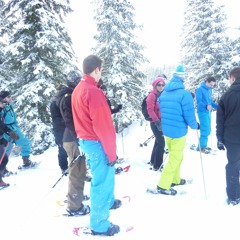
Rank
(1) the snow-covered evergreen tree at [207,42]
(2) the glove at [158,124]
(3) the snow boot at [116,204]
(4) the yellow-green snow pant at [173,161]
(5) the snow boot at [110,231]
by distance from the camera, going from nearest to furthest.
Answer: (5) the snow boot at [110,231] < (3) the snow boot at [116,204] < (4) the yellow-green snow pant at [173,161] < (2) the glove at [158,124] < (1) the snow-covered evergreen tree at [207,42]

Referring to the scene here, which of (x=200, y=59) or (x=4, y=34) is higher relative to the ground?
(x=4, y=34)

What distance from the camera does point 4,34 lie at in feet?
42.8

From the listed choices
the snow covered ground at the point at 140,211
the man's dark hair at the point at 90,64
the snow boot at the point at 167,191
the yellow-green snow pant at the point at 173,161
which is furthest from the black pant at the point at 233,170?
the man's dark hair at the point at 90,64

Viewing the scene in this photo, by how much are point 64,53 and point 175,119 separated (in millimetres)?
8755

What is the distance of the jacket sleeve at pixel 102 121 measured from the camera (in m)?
3.43

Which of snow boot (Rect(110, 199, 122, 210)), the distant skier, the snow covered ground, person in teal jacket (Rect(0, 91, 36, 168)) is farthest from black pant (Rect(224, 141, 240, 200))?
person in teal jacket (Rect(0, 91, 36, 168))

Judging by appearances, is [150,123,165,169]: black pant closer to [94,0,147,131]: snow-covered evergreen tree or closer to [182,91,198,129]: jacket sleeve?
[182,91,198,129]: jacket sleeve

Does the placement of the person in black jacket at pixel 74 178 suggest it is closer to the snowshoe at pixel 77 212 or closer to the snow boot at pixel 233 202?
the snowshoe at pixel 77 212

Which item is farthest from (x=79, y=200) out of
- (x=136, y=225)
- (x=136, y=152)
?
(x=136, y=152)

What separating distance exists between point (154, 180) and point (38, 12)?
9.62 m

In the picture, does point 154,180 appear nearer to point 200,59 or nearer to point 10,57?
point 10,57

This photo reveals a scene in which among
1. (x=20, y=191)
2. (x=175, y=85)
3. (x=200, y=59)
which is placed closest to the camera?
(x=175, y=85)

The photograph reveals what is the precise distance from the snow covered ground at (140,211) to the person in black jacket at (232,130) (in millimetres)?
346

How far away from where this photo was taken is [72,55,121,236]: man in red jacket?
11.4 feet
